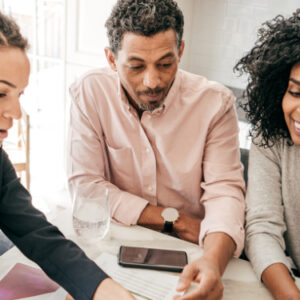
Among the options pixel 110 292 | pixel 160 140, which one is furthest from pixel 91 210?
→ pixel 160 140

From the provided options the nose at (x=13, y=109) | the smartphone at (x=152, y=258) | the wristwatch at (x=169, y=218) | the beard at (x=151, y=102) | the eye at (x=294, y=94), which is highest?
the eye at (x=294, y=94)

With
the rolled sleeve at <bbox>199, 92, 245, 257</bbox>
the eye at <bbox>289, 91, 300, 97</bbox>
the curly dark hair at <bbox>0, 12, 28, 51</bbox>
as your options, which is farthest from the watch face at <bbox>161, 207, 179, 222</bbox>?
the curly dark hair at <bbox>0, 12, 28, 51</bbox>

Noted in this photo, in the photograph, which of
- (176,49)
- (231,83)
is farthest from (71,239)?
(231,83)

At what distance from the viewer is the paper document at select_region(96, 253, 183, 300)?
923 millimetres

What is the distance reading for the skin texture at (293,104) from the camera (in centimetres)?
120

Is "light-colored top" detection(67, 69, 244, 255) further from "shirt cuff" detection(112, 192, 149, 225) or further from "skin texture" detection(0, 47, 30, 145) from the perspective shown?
"skin texture" detection(0, 47, 30, 145)

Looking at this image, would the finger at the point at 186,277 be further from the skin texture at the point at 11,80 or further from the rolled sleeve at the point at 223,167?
the skin texture at the point at 11,80

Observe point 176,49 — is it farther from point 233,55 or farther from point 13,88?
point 233,55

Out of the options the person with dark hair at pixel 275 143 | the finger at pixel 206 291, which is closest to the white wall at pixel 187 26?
the person with dark hair at pixel 275 143

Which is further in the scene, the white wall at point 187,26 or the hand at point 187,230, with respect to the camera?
the white wall at point 187,26

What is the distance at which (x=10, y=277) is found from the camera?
0.94 m

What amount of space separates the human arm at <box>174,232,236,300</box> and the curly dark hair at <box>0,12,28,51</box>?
684 mm

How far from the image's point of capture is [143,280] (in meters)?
0.97

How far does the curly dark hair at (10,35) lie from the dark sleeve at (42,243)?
0.38 metres
